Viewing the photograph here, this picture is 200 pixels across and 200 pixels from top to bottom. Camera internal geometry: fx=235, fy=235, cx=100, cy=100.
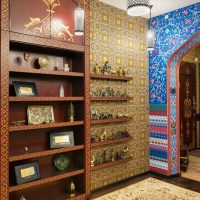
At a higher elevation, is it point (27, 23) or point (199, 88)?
point (27, 23)

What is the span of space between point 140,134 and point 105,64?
166cm

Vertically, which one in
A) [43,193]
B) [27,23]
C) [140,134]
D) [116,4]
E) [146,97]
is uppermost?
[116,4]

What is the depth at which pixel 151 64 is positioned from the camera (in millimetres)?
4934

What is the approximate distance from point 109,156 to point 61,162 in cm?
109

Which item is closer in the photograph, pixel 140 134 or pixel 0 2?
pixel 0 2

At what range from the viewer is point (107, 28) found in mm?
4188

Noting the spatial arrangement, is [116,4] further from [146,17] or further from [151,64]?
[151,64]

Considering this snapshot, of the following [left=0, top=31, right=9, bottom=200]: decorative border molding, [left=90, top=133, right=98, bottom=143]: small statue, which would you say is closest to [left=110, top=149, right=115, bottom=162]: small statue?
[left=90, top=133, right=98, bottom=143]: small statue

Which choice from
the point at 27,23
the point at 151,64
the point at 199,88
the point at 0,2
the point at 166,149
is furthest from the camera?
the point at 199,88

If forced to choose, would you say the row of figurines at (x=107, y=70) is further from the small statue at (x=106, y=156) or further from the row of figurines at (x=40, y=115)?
the small statue at (x=106, y=156)

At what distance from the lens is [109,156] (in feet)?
13.7

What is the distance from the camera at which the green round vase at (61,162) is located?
3338 millimetres

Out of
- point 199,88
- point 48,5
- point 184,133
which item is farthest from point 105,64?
point 199,88

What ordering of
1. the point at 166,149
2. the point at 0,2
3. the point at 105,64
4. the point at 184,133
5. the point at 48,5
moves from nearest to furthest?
the point at 0,2
the point at 48,5
the point at 105,64
the point at 166,149
the point at 184,133
